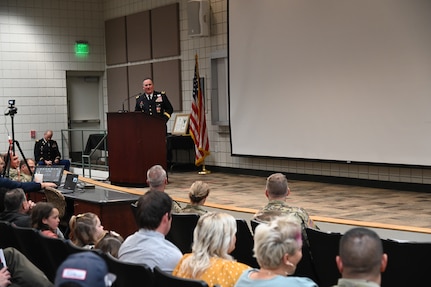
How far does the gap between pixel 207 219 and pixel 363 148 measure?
18.7 ft

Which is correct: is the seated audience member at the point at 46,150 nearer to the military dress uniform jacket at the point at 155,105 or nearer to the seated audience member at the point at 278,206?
the military dress uniform jacket at the point at 155,105

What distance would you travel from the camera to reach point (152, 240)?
3.42 meters

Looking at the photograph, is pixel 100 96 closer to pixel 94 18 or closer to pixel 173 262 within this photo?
pixel 94 18

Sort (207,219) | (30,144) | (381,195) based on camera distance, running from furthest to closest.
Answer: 1. (30,144)
2. (381,195)
3. (207,219)

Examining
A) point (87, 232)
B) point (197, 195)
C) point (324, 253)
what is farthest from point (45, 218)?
point (324, 253)

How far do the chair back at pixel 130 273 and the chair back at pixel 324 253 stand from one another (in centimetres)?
120

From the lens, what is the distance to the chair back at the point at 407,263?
336 centimetres

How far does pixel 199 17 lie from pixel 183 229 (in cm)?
708

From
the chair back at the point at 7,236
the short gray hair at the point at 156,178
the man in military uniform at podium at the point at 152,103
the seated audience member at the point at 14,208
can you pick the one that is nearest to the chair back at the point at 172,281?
the chair back at the point at 7,236

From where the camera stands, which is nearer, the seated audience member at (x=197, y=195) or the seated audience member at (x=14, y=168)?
the seated audience member at (x=197, y=195)

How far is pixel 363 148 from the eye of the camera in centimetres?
843

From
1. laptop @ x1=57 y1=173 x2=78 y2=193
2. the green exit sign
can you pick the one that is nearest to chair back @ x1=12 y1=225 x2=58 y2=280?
laptop @ x1=57 y1=173 x2=78 y2=193

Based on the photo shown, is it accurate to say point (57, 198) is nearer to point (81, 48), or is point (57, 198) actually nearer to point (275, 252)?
point (275, 252)

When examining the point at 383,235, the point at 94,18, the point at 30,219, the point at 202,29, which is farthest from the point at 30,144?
the point at 383,235
